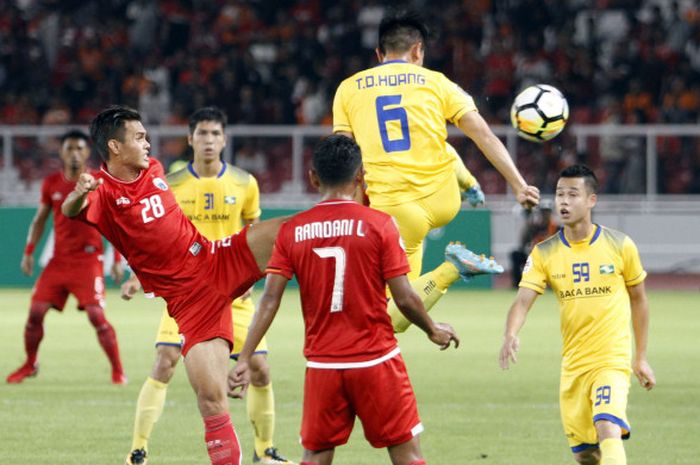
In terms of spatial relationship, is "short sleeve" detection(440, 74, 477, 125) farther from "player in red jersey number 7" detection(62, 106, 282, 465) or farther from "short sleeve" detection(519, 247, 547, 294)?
"player in red jersey number 7" detection(62, 106, 282, 465)

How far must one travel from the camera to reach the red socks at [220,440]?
7.33 m

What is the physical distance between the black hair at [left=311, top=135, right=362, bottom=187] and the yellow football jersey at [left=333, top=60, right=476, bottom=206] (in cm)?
223

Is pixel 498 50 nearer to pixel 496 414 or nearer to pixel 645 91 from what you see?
pixel 645 91

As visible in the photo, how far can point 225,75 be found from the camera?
2797 cm

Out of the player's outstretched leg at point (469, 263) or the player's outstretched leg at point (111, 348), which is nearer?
the player's outstretched leg at point (469, 263)

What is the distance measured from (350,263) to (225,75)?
2218 centimetres

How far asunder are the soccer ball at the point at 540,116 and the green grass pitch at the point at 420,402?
2026mm

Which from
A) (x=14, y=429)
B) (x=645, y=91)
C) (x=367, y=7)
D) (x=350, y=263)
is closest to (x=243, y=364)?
(x=350, y=263)

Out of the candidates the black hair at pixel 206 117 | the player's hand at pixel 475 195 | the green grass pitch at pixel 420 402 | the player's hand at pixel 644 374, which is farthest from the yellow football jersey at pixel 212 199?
the player's hand at pixel 644 374

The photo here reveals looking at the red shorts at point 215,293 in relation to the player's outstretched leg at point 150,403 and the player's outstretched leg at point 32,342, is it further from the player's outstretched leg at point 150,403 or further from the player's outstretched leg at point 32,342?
the player's outstretched leg at point 32,342

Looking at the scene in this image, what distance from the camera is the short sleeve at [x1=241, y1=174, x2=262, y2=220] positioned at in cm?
1009

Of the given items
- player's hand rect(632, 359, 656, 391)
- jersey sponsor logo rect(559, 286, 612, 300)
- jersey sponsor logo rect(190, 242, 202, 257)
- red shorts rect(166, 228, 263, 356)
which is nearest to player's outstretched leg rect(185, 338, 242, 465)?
red shorts rect(166, 228, 263, 356)

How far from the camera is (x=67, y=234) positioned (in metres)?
13.5

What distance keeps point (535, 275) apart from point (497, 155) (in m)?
0.72
